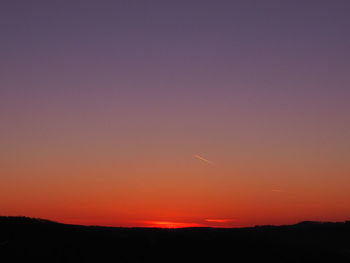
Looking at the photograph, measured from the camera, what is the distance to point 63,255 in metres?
34.1

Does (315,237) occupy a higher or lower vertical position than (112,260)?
higher

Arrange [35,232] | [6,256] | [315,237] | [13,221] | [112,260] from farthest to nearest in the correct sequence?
1. [315,237]
2. [13,221]
3. [35,232]
4. [112,260]
5. [6,256]

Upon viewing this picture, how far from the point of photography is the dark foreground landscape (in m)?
34.6

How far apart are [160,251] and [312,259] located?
43.8 ft

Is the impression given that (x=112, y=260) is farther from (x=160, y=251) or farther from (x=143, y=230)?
(x=143, y=230)

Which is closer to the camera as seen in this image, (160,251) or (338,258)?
(160,251)

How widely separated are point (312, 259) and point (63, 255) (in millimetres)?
20933

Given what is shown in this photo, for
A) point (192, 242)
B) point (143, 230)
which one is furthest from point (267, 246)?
point (143, 230)

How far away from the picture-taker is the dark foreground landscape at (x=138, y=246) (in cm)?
3459

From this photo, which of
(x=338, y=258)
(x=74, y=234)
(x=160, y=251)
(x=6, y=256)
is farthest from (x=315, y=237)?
(x=6, y=256)

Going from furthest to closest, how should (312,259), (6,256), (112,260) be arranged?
(312,259) → (112,260) → (6,256)

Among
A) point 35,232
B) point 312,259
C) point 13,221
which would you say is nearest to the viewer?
point 35,232

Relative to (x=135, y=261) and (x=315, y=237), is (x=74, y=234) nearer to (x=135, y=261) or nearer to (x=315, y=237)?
(x=135, y=261)

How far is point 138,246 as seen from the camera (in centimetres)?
3888
